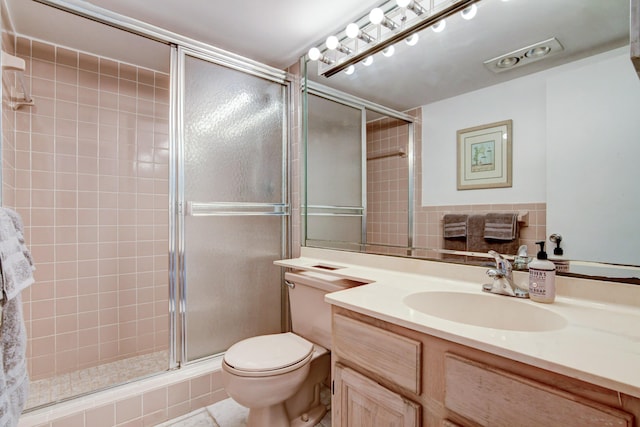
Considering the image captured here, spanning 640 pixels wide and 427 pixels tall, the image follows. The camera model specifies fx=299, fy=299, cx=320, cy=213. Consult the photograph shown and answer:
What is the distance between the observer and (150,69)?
2295 mm

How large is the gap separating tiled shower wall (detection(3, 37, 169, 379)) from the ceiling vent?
2.27 m

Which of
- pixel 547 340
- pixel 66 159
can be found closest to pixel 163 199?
pixel 66 159

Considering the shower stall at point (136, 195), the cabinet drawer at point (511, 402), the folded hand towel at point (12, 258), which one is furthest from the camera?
the shower stall at point (136, 195)

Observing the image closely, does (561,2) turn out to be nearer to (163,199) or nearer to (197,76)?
(197,76)

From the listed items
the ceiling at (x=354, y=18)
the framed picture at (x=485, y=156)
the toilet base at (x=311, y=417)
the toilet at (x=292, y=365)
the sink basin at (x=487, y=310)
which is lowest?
the toilet base at (x=311, y=417)

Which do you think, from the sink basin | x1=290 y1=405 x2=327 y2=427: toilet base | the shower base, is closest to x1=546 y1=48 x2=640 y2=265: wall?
the sink basin

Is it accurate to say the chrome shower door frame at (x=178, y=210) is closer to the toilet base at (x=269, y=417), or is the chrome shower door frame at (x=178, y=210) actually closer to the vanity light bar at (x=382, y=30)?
the toilet base at (x=269, y=417)

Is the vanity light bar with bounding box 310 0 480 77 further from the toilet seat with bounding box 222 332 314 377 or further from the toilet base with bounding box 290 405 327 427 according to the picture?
the toilet base with bounding box 290 405 327 427

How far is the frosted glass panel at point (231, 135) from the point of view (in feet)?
5.63

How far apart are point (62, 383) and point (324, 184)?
2090mm

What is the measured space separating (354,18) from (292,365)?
1790mm

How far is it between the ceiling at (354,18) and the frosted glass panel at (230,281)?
1.09 metres

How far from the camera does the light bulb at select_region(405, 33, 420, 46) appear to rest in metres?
1.45

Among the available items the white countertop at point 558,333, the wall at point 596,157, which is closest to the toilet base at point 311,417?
the white countertop at point 558,333
